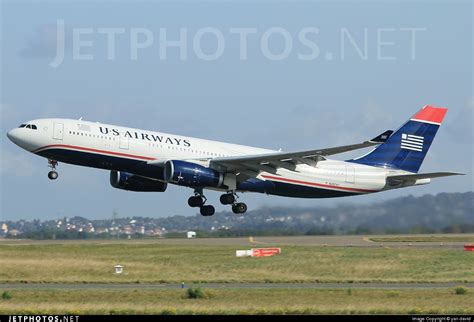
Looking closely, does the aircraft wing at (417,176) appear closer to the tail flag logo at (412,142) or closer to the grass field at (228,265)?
the tail flag logo at (412,142)

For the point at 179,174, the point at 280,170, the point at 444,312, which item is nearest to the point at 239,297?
the point at 444,312

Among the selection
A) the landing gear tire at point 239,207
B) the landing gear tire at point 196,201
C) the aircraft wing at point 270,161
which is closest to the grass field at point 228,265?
the landing gear tire at point 239,207

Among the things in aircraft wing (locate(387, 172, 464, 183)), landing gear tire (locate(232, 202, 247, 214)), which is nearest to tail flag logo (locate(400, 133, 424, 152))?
aircraft wing (locate(387, 172, 464, 183))

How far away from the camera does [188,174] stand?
48344 millimetres

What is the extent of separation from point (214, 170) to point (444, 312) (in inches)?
896

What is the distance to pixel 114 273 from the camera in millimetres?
45344

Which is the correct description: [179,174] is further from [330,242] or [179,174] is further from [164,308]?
[330,242]

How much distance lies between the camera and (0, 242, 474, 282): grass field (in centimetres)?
4356

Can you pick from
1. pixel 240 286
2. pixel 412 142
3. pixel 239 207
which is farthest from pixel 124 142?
pixel 412 142

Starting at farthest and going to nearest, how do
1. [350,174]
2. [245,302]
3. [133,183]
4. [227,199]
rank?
[350,174]
[133,183]
[227,199]
[245,302]

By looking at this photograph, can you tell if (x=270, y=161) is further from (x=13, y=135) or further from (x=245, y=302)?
(x=245, y=302)

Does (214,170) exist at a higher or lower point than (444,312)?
higher

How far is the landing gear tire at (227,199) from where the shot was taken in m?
52.4

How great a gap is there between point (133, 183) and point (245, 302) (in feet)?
72.6
